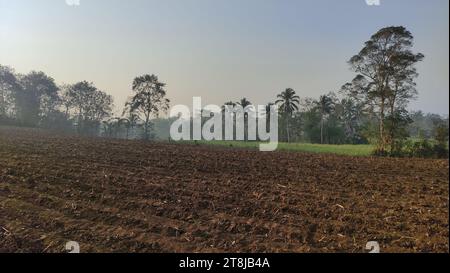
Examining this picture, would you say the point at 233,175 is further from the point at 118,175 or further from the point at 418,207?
the point at 418,207

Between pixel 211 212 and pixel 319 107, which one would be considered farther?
pixel 319 107

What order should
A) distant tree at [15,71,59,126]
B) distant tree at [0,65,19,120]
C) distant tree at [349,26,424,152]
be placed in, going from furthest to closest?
distant tree at [15,71,59,126], distant tree at [0,65,19,120], distant tree at [349,26,424,152]

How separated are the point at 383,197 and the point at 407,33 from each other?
2320 centimetres

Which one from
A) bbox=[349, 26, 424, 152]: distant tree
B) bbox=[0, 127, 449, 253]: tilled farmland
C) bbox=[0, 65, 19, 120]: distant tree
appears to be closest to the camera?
bbox=[0, 127, 449, 253]: tilled farmland

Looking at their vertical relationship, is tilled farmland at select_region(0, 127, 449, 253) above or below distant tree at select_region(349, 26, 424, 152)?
below

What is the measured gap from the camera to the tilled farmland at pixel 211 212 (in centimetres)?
459

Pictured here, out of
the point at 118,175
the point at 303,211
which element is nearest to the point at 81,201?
the point at 118,175

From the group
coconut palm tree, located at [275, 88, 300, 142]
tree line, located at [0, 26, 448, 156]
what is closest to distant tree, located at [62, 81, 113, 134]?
tree line, located at [0, 26, 448, 156]

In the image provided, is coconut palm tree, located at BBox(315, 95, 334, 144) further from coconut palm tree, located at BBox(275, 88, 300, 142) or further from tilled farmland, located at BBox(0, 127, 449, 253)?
tilled farmland, located at BBox(0, 127, 449, 253)

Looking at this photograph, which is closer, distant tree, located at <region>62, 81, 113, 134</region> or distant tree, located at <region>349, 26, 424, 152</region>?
distant tree, located at <region>349, 26, 424, 152</region>

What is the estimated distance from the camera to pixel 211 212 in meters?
6.02

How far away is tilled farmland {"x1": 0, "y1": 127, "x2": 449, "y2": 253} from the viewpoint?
4.59 metres

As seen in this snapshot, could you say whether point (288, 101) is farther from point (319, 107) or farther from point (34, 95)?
point (34, 95)

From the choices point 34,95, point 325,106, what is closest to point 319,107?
point 325,106
